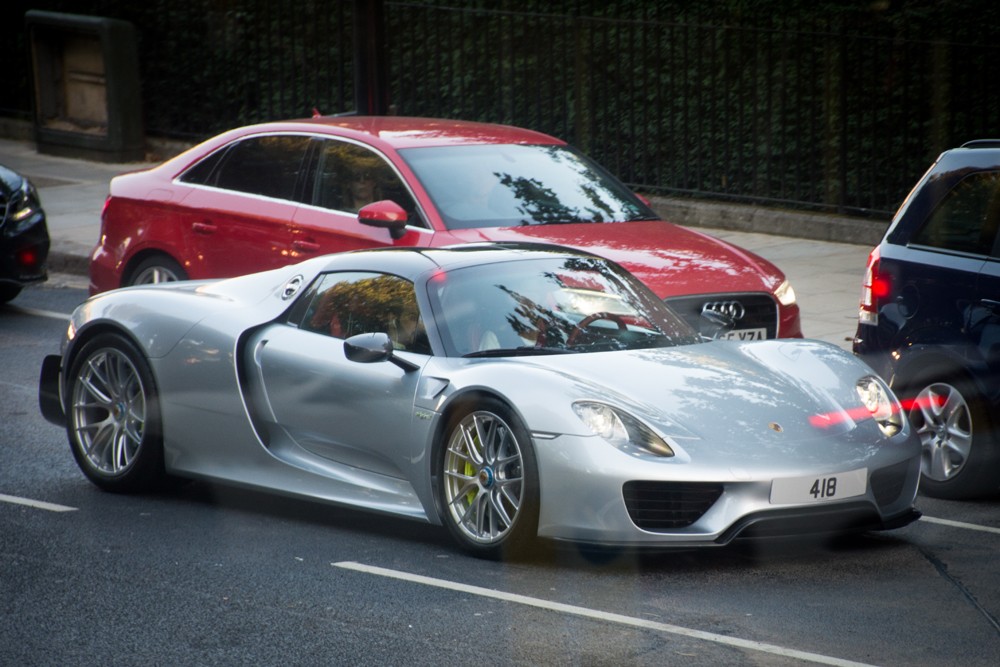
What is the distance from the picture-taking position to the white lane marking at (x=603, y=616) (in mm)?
5684

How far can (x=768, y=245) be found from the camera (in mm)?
15945

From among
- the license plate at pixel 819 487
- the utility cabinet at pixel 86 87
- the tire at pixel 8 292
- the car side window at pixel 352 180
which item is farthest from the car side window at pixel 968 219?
the utility cabinet at pixel 86 87

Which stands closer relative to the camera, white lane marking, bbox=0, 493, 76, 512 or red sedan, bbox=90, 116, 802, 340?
white lane marking, bbox=0, 493, 76, 512

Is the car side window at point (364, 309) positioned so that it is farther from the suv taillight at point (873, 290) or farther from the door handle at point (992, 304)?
the door handle at point (992, 304)

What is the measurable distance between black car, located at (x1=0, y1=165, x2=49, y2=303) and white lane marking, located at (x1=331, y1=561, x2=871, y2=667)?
23.3ft

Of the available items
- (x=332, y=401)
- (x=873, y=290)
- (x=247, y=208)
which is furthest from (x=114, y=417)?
(x=873, y=290)

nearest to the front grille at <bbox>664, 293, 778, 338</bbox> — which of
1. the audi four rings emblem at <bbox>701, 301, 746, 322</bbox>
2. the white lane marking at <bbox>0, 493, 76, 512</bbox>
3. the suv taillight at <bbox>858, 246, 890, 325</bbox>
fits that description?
the audi four rings emblem at <bbox>701, 301, 746, 322</bbox>

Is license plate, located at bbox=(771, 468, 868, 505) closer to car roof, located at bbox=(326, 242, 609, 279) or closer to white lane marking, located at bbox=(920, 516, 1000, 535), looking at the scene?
white lane marking, located at bbox=(920, 516, 1000, 535)

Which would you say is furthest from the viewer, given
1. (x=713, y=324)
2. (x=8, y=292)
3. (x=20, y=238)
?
(x=8, y=292)

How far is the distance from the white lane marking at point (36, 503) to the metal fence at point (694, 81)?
30.2ft

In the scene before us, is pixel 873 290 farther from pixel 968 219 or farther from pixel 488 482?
pixel 488 482

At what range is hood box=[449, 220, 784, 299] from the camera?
9773mm

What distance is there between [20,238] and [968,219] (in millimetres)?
7715

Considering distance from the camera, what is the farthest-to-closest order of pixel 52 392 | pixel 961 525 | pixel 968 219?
pixel 52 392
pixel 968 219
pixel 961 525
